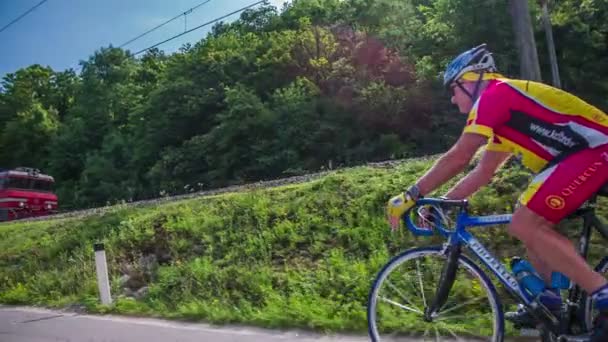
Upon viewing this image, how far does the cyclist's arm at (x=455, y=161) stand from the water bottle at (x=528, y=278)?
718 millimetres

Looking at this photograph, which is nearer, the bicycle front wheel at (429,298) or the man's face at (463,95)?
the man's face at (463,95)

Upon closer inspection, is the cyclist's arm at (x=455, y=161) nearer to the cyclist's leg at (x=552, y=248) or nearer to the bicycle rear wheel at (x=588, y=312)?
the cyclist's leg at (x=552, y=248)

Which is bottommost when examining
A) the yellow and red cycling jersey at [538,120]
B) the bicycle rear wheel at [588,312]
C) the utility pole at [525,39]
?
the bicycle rear wheel at [588,312]

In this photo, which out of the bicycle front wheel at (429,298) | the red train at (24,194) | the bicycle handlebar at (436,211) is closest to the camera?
the bicycle handlebar at (436,211)

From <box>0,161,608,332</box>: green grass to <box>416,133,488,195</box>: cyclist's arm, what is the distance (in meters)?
Result: 2.22

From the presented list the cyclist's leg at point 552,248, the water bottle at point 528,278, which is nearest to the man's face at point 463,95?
the cyclist's leg at point 552,248

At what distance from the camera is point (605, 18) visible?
2775cm

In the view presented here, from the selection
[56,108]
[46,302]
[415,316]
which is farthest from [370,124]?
[56,108]

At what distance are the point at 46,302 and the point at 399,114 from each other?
24.9 metres

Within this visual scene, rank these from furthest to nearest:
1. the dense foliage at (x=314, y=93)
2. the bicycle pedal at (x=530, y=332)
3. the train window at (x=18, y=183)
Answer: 1. the dense foliage at (x=314, y=93)
2. the train window at (x=18, y=183)
3. the bicycle pedal at (x=530, y=332)

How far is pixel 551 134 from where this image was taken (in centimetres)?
305

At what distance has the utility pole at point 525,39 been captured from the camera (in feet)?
47.1

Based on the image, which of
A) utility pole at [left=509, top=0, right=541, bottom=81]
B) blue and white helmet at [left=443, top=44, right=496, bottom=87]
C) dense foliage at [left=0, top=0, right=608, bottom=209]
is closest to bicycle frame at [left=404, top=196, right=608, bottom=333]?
blue and white helmet at [left=443, top=44, right=496, bottom=87]

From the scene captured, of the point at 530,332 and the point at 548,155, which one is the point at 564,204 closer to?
the point at 548,155
